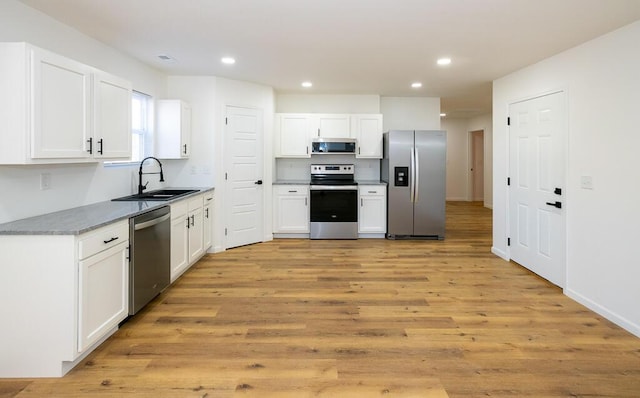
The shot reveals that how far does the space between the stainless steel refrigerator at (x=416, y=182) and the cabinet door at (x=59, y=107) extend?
14.7ft

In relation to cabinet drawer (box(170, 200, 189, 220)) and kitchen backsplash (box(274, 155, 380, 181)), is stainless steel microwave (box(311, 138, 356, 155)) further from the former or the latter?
cabinet drawer (box(170, 200, 189, 220))

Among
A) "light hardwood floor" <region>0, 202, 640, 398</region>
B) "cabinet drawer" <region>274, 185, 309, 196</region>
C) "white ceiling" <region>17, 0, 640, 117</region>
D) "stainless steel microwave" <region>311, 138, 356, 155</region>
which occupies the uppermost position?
"white ceiling" <region>17, 0, 640, 117</region>

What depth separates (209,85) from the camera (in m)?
5.20

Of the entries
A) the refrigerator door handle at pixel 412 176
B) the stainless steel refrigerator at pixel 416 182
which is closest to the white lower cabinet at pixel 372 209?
the stainless steel refrigerator at pixel 416 182

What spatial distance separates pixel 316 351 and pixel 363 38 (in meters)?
2.81

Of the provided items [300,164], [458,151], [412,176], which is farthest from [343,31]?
[458,151]

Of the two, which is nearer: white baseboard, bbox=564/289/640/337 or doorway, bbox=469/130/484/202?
white baseboard, bbox=564/289/640/337

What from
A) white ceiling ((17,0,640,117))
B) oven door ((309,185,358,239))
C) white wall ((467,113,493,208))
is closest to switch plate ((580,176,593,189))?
white ceiling ((17,0,640,117))

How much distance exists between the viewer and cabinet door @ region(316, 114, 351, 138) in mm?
6398

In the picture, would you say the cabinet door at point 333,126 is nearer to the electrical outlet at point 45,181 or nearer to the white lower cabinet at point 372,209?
the white lower cabinet at point 372,209

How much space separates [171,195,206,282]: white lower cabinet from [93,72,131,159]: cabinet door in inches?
30.6

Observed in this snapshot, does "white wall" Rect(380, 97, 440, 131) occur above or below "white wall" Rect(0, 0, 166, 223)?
above

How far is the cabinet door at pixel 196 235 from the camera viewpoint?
170 inches

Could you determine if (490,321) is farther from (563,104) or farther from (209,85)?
(209,85)
